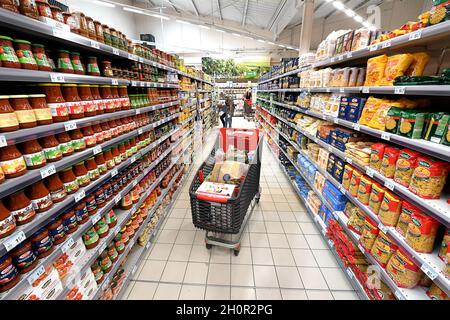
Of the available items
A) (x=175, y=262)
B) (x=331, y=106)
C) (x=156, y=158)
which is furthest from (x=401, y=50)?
(x=175, y=262)

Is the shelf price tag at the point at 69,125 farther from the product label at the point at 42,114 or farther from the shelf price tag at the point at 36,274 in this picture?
the shelf price tag at the point at 36,274

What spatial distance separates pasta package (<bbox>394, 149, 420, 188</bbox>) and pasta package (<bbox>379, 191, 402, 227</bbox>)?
0.13m

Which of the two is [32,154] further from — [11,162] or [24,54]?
[24,54]

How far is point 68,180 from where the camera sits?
4.53 ft

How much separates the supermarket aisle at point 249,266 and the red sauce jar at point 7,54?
196 cm

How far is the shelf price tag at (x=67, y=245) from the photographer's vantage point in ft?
4.22

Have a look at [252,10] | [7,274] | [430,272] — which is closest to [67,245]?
[7,274]

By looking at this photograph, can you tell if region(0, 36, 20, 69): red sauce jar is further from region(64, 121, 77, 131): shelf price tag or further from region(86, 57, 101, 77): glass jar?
region(86, 57, 101, 77): glass jar

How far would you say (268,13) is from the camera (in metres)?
10.1

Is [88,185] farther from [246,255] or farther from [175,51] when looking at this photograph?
[175,51]

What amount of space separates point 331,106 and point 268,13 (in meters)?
9.98

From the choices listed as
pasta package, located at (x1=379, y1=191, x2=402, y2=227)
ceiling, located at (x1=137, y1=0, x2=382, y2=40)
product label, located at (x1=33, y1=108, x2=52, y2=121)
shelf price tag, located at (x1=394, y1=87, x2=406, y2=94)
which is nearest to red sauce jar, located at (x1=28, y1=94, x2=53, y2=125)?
product label, located at (x1=33, y1=108, x2=52, y2=121)

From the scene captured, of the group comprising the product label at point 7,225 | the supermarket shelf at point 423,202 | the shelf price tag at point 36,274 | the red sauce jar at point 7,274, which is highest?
the product label at point 7,225

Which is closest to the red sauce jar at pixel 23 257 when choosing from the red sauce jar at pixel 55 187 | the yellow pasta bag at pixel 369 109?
the red sauce jar at pixel 55 187
